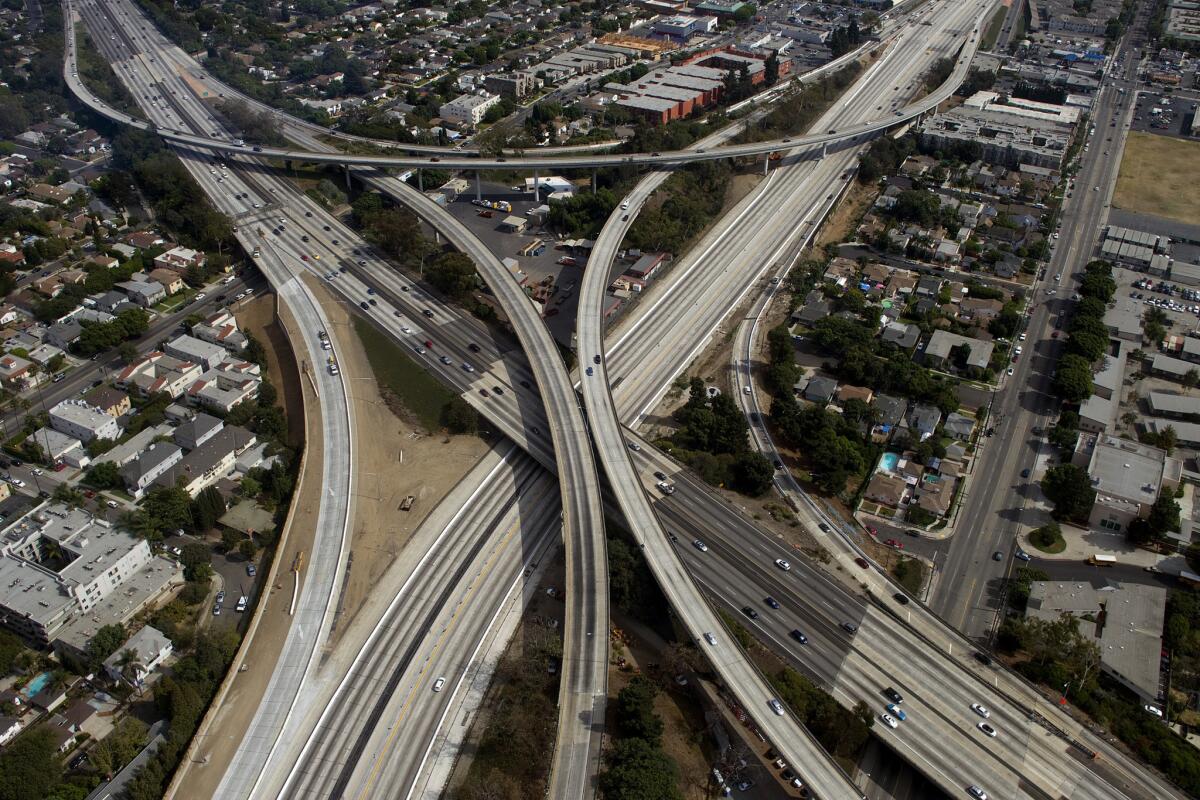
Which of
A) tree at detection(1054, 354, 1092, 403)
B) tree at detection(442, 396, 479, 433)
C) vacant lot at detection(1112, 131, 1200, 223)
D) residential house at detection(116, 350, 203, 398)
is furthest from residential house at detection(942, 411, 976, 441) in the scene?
residential house at detection(116, 350, 203, 398)

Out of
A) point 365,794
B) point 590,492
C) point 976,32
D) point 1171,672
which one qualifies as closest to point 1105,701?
point 1171,672

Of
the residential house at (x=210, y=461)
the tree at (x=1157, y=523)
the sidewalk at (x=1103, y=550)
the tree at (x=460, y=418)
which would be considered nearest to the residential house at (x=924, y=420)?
the sidewalk at (x=1103, y=550)

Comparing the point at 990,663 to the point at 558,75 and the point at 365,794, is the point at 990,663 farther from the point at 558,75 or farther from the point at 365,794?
the point at 558,75

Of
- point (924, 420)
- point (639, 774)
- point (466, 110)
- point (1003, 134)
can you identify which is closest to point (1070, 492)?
point (924, 420)

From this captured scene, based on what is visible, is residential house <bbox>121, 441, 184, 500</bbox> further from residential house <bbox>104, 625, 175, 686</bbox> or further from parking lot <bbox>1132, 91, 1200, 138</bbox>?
parking lot <bbox>1132, 91, 1200, 138</bbox>

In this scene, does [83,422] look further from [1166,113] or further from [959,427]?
[1166,113]

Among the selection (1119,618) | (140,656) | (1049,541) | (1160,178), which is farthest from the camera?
(1160,178)

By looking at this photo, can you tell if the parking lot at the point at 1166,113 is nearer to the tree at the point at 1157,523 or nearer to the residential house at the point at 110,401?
the tree at the point at 1157,523
